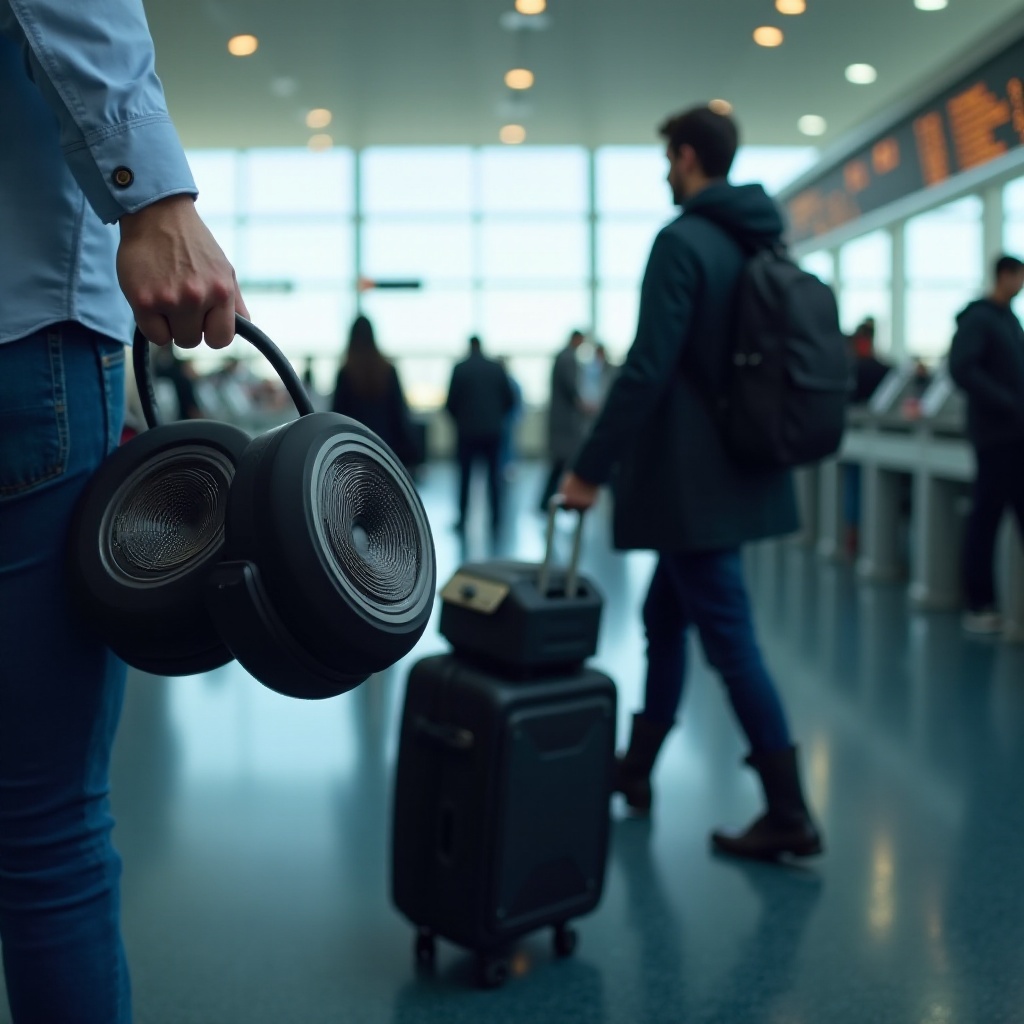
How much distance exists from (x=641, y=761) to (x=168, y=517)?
5.78ft

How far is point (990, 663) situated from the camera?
4.15 meters

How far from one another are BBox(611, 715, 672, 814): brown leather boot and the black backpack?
632mm

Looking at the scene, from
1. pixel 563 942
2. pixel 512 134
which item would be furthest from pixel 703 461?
pixel 512 134

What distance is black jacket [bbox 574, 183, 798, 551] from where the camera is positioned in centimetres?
234

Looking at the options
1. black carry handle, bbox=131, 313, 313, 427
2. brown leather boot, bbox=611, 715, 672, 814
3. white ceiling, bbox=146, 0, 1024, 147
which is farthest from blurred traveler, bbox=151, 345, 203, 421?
black carry handle, bbox=131, 313, 313, 427

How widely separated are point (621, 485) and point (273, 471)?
1665mm

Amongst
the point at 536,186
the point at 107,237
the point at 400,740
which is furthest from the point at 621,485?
the point at 536,186

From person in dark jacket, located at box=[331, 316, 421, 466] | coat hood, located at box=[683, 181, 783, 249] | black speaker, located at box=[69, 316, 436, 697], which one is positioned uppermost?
coat hood, located at box=[683, 181, 783, 249]

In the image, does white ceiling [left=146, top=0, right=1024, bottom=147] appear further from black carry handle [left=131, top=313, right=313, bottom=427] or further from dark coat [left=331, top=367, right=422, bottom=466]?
black carry handle [left=131, top=313, right=313, bottom=427]

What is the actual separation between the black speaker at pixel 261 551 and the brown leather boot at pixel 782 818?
4.83 ft

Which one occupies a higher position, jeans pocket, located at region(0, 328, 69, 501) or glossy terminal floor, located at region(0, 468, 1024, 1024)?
jeans pocket, located at region(0, 328, 69, 501)

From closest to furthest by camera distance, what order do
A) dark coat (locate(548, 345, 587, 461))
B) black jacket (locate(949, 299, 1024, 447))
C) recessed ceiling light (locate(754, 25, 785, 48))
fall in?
1. black jacket (locate(949, 299, 1024, 447))
2. dark coat (locate(548, 345, 587, 461))
3. recessed ceiling light (locate(754, 25, 785, 48))

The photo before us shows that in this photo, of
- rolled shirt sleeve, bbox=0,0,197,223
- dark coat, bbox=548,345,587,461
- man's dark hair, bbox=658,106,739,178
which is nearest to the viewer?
rolled shirt sleeve, bbox=0,0,197,223

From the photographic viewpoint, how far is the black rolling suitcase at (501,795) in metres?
1.84
